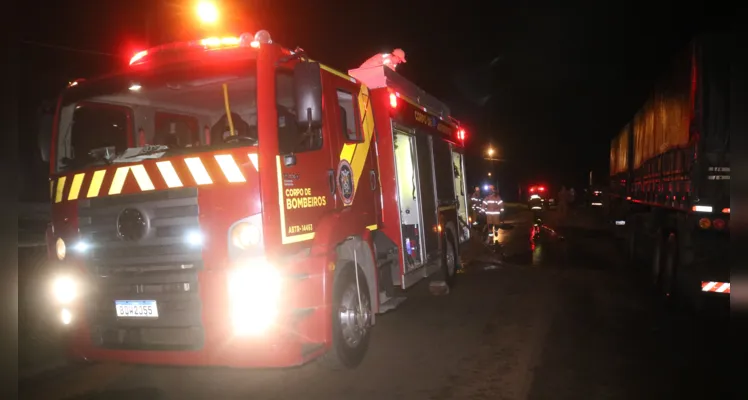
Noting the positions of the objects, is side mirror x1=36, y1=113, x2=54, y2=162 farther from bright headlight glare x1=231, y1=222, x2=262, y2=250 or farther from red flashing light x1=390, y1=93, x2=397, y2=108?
red flashing light x1=390, y1=93, x2=397, y2=108

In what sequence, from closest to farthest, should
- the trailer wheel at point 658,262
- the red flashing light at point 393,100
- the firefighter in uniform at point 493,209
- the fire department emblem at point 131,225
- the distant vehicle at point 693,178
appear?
the fire department emblem at point 131,225
the distant vehicle at point 693,178
the red flashing light at point 393,100
the trailer wheel at point 658,262
the firefighter in uniform at point 493,209

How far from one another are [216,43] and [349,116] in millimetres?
1609

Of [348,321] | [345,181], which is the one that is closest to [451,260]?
[345,181]

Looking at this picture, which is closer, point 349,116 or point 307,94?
point 307,94

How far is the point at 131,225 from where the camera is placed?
15.1ft

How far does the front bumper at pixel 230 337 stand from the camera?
14.4 feet

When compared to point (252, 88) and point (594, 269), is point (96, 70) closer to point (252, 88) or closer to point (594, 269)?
point (252, 88)

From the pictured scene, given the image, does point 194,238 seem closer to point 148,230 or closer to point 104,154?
point 148,230

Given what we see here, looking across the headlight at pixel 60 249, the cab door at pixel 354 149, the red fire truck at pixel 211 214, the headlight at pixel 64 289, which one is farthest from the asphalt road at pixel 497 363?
the cab door at pixel 354 149

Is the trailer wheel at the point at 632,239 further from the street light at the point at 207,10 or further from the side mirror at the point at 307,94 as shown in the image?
the side mirror at the point at 307,94

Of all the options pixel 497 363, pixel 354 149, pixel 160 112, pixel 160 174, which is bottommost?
pixel 497 363

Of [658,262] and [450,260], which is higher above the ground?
[450,260]

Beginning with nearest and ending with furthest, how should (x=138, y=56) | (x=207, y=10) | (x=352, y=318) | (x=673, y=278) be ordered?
(x=138, y=56) < (x=352, y=318) < (x=207, y=10) < (x=673, y=278)

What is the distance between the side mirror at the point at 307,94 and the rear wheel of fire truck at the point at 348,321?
4.80 feet
